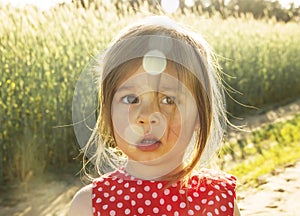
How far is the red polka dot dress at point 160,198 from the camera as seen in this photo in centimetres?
181

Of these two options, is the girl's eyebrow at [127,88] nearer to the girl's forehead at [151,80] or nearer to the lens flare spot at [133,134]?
the girl's forehead at [151,80]

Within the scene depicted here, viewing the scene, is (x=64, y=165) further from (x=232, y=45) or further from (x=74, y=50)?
(x=232, y=45)

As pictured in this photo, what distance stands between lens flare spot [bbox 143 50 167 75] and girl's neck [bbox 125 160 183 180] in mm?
276

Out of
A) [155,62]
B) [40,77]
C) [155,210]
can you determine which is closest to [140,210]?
[155,210]

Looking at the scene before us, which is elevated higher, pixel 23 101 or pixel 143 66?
pixel 143 66

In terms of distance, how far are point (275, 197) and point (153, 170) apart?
2.33 m

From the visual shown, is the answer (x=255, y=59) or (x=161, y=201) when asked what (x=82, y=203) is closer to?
(x=161, y=201)

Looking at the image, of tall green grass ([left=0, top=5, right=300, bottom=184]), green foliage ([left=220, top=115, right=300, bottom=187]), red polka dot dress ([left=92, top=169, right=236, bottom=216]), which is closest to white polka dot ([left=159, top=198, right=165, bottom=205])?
red polka dot dress ([left=92, top=169, right=236, bottom=216])

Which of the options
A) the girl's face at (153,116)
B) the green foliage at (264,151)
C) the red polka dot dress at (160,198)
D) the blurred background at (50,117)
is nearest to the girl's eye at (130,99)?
the girl's face at (153,116)

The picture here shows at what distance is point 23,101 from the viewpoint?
15.1ft

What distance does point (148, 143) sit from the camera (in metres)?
1.67

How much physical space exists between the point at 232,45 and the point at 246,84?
579 millimetres

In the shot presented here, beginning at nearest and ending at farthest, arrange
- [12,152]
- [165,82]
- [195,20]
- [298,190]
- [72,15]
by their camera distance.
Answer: [165,82] < [298,190] < [12,152] < [72,15] < [195,20]

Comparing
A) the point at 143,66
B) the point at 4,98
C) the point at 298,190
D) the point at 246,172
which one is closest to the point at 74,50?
the point at 4,98
